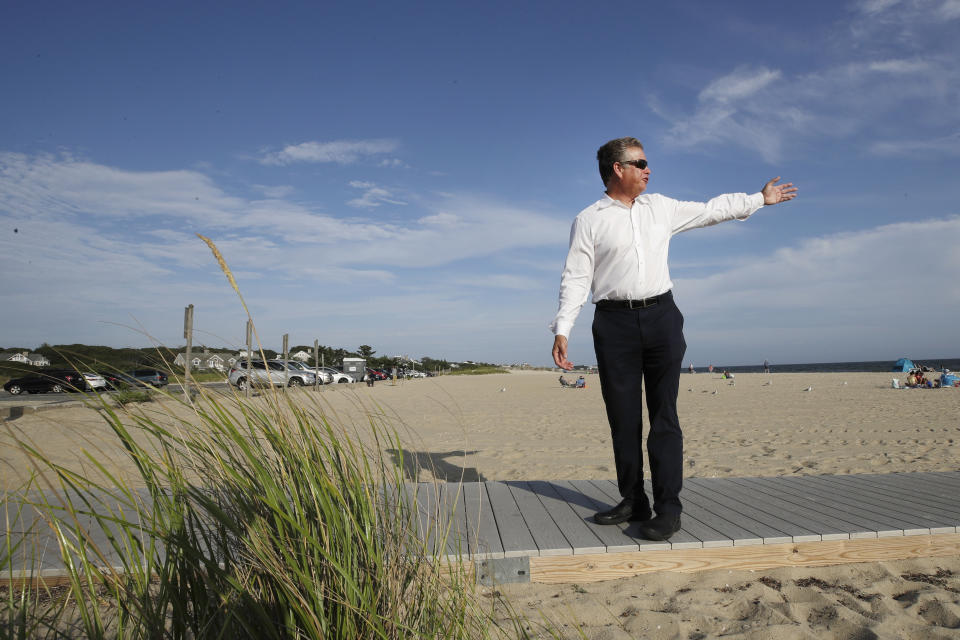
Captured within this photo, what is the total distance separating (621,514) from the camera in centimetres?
288

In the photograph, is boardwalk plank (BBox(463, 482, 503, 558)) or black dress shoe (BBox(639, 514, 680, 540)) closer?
boardwalk plank (BBox(463, 482, 503, 558))

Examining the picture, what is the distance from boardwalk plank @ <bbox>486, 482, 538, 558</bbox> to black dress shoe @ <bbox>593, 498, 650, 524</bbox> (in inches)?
15.1

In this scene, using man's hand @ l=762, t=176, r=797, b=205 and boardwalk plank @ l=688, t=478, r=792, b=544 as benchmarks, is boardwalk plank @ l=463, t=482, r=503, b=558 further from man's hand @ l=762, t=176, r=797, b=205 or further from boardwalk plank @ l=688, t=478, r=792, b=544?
man's hand @ l=762, t=176, r=797, b=205

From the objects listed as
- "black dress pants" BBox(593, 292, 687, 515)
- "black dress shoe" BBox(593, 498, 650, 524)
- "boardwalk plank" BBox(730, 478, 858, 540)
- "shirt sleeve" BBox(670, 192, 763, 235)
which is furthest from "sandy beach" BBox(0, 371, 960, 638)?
"shirt sleeve" BBox(670, 192, 763, 235)

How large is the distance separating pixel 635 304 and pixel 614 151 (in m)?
0.74

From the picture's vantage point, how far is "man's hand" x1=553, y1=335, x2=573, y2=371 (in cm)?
270

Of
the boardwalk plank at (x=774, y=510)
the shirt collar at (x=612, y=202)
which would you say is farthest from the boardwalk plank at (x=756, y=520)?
the shirt collar at (x=612, y=202)

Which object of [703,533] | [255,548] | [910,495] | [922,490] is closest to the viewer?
[255,548]

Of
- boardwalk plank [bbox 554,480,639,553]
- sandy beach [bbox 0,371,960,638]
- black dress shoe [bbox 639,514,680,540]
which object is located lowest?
sandy beach [bbox 0,371,960,638]

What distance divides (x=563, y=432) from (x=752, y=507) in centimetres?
540

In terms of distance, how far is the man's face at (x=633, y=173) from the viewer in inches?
106

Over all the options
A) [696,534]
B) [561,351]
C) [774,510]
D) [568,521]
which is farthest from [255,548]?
[774,510]

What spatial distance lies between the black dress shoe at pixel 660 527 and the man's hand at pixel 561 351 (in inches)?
31.7

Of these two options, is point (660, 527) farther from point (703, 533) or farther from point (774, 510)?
point (774, 510)
